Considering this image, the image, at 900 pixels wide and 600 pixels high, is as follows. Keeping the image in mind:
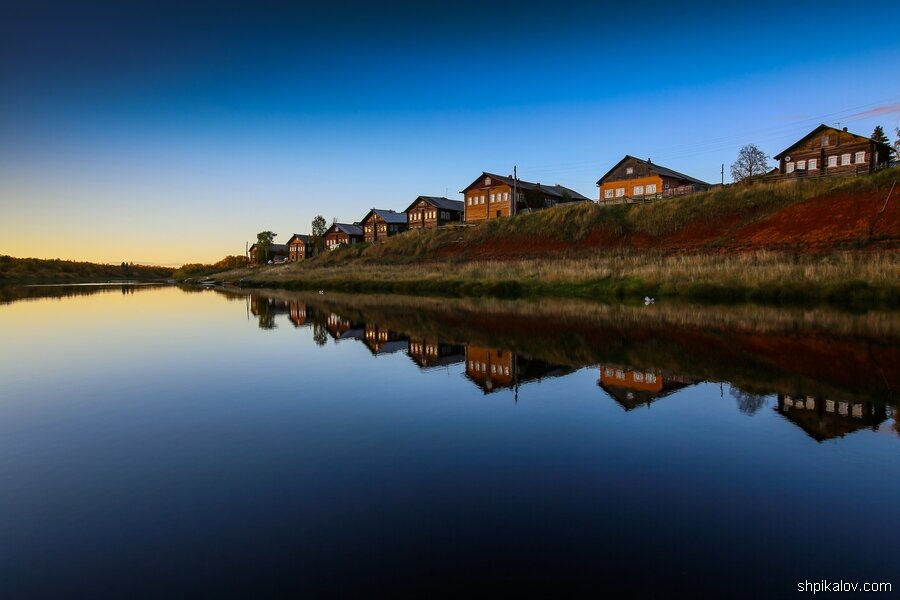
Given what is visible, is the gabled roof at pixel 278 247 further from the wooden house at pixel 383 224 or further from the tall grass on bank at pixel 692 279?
the tall grass on bank at pixel 692 279

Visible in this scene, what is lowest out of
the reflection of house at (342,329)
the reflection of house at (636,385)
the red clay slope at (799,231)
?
the reflection of house at (636,385)

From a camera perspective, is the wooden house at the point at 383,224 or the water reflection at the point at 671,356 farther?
the wooden house at the point at 383,224

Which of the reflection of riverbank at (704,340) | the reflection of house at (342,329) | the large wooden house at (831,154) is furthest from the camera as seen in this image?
the large wooden house at (831,154)

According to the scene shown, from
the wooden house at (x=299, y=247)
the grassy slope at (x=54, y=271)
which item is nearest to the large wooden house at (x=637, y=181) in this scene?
the wooden house at (x=299, y=247)

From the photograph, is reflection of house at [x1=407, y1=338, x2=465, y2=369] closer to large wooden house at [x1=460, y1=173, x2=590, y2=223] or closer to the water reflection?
the water reflection

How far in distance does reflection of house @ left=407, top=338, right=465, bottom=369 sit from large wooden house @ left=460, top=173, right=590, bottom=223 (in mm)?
55379

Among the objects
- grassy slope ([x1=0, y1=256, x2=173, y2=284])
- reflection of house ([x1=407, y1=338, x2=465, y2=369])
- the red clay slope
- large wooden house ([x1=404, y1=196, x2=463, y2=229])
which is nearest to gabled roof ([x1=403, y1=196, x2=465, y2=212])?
large wooden house ([x1=404, y1=196, x2=463, y2=229])

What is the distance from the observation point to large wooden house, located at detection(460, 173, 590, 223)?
74.2m

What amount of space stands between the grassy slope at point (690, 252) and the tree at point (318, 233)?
1491 inches

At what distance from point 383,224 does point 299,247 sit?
103 ft

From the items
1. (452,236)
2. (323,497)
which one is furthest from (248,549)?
(452,236)

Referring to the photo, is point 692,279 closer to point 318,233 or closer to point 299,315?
point 299,315

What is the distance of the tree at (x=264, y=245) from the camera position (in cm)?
11950

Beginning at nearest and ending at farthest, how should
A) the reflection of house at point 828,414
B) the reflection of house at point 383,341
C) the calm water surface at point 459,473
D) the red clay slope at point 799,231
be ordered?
1. the calm water surface at point 459,473
2. the reflection of house at point 828,414
3. the reflection of house at point 383,341
4. the red clay slope at point 799,231
